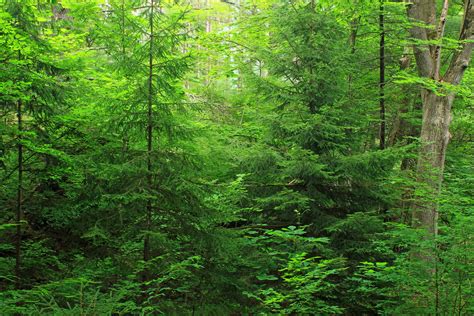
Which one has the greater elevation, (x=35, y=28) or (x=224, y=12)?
(x=224, y=12)

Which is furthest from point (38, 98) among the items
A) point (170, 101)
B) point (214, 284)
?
point (214, 284)

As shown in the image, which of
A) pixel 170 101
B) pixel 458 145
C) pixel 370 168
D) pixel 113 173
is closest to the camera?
pixel 113 173

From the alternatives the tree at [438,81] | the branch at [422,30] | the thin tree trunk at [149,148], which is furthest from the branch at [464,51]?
the thin tree trunk at [149,148]

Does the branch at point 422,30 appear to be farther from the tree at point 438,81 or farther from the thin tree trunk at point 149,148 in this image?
the thin tree trunk at point 149,148

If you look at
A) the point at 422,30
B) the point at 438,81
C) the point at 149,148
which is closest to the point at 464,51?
the point at 438,81

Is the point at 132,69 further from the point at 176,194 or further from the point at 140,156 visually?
the point at 176,194

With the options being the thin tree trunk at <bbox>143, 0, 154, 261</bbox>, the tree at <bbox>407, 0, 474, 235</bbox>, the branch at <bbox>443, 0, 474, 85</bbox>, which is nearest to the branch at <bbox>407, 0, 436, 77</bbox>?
the tree at <bbox>407, 0, 474, 235</bbox>

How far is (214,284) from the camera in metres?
6.13

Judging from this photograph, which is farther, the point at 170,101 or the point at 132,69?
the point at 170,101

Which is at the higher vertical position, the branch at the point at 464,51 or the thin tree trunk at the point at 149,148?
the branch at the point at 464,51

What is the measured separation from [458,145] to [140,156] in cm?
1070

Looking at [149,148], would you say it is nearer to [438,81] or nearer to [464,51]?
[438,81]

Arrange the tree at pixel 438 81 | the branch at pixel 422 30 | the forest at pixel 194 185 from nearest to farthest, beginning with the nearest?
1. the forest at pixel 194 185
2. the tree at pixel 438 81
3. the branch at pixel 422 30

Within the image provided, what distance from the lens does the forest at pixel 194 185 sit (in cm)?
507
